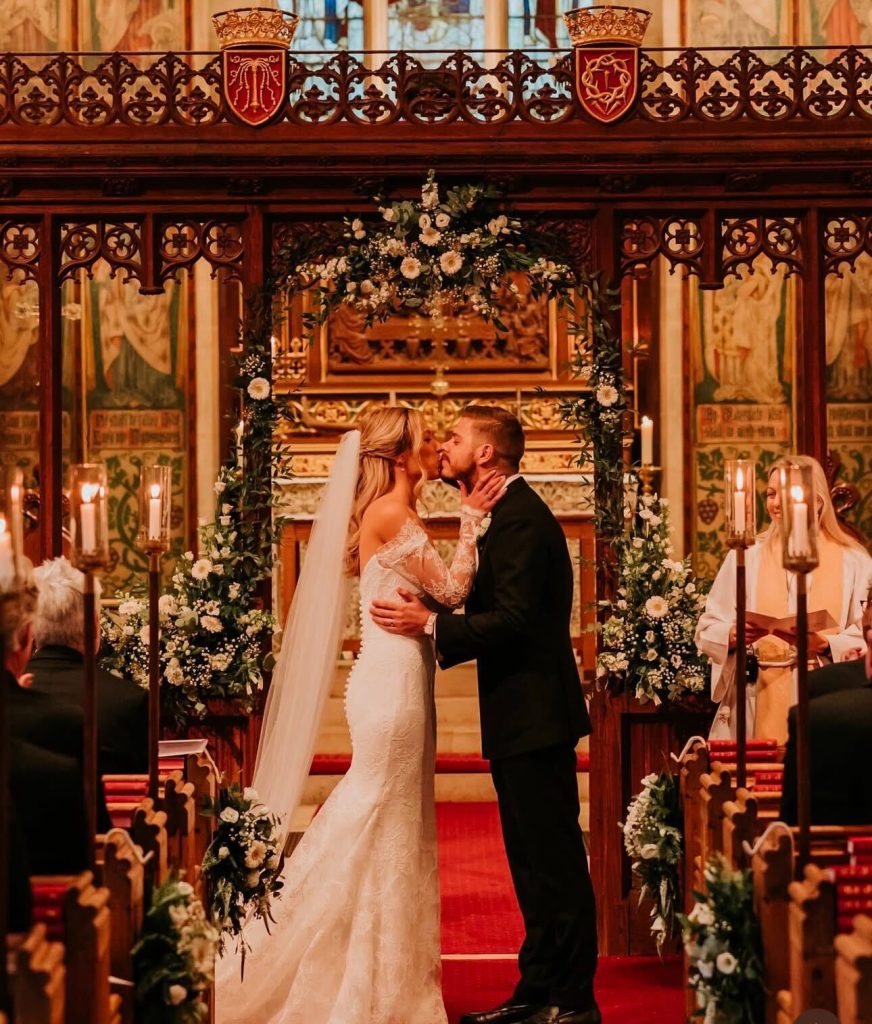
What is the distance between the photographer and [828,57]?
13406 millimetres

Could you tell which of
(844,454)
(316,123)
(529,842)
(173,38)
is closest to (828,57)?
(844,454)

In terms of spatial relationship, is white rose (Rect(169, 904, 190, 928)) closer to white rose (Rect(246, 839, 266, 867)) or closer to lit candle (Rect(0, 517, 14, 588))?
lit candle (Rect(0, 517, 14, 588))

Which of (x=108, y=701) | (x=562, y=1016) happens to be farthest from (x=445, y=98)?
(x=562, y=1016)

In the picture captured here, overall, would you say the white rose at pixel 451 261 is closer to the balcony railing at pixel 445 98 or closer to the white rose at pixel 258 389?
the balcony railing at pixel 445 98

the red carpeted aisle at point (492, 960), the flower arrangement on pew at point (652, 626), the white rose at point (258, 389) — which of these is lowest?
the red carpeted aisle at point (492, 960)

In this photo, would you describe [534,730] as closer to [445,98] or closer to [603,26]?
[445,98]

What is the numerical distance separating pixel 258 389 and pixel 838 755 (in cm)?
420

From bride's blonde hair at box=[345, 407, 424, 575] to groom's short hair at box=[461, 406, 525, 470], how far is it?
258 millimetres

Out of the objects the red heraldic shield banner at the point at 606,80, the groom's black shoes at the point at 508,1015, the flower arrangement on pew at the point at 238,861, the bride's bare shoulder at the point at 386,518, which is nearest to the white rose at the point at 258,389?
the bride's bare shoulder at the point at 386,518

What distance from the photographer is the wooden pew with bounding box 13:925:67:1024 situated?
3521 mm

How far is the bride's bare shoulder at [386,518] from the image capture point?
6.55 metres

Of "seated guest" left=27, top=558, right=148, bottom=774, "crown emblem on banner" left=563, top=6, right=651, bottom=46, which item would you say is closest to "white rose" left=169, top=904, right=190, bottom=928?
"seated guest" left=27, top=558, right=148, bottom=774

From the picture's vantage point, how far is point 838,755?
4977 millimetres

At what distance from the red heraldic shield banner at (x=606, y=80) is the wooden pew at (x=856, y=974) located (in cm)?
535
